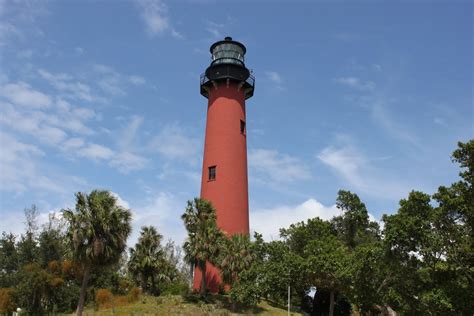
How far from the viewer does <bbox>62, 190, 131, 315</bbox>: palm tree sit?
84.9 feet

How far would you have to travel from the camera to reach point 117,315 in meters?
30.9

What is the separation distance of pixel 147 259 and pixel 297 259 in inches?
599

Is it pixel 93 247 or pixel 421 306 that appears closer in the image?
pixel 421 306

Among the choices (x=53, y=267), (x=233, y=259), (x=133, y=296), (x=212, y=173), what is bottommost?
(x=133, y=296)

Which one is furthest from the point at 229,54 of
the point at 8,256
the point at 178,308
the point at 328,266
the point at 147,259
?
the point at 8,256

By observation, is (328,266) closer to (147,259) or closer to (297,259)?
(297,259)

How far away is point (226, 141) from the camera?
4009 centimetres

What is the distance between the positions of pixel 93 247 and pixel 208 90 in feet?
73.0

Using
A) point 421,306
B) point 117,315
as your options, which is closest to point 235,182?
point 117,315

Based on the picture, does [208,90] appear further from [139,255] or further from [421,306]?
[421,306]

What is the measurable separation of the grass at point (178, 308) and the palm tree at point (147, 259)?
3552 millimetres

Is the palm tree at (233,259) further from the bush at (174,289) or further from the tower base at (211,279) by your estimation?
the bush at (174,289)

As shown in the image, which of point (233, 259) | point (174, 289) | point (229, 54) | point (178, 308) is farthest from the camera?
point (229, 54)

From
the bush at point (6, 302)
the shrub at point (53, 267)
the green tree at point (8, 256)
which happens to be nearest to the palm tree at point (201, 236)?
the shrub at point (53, 267)
